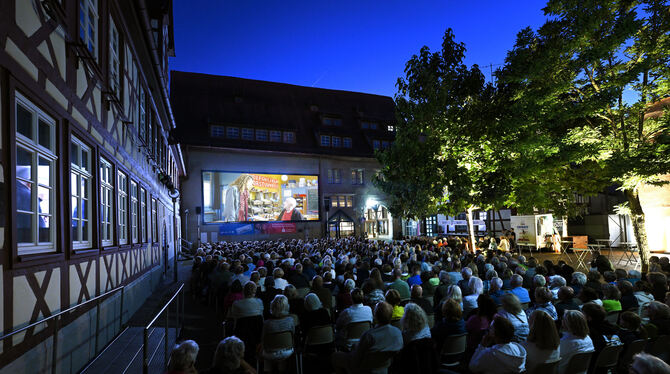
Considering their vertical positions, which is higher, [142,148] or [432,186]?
[142,148]

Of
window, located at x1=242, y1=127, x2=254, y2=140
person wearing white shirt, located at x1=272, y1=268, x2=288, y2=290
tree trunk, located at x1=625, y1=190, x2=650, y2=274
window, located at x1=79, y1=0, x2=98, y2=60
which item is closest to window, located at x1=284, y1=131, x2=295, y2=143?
window, located at x1=242, y1=127, x2=254, y2=140

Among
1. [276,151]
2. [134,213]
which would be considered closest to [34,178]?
[134,213]

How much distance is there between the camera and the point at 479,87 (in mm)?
17062

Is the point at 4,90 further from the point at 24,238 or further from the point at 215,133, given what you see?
the point at 215,133

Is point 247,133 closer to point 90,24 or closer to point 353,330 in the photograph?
point 90,24

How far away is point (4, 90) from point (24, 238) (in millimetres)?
1599

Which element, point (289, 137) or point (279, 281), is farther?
point (289, 137)

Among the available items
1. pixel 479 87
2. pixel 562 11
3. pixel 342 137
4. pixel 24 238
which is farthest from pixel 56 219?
pixel 342 137

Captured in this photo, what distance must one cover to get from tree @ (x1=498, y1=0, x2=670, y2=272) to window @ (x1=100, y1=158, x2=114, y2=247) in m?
12.2

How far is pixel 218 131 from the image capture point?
1359 inches

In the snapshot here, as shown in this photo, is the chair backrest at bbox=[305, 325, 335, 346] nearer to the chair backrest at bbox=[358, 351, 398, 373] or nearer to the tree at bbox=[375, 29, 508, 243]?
the chair backrest at bbox=[358, 351, 398, 373]

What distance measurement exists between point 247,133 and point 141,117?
24.8 m

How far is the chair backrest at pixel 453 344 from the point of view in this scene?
4582mm

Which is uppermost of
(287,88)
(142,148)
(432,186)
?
(287,88)
